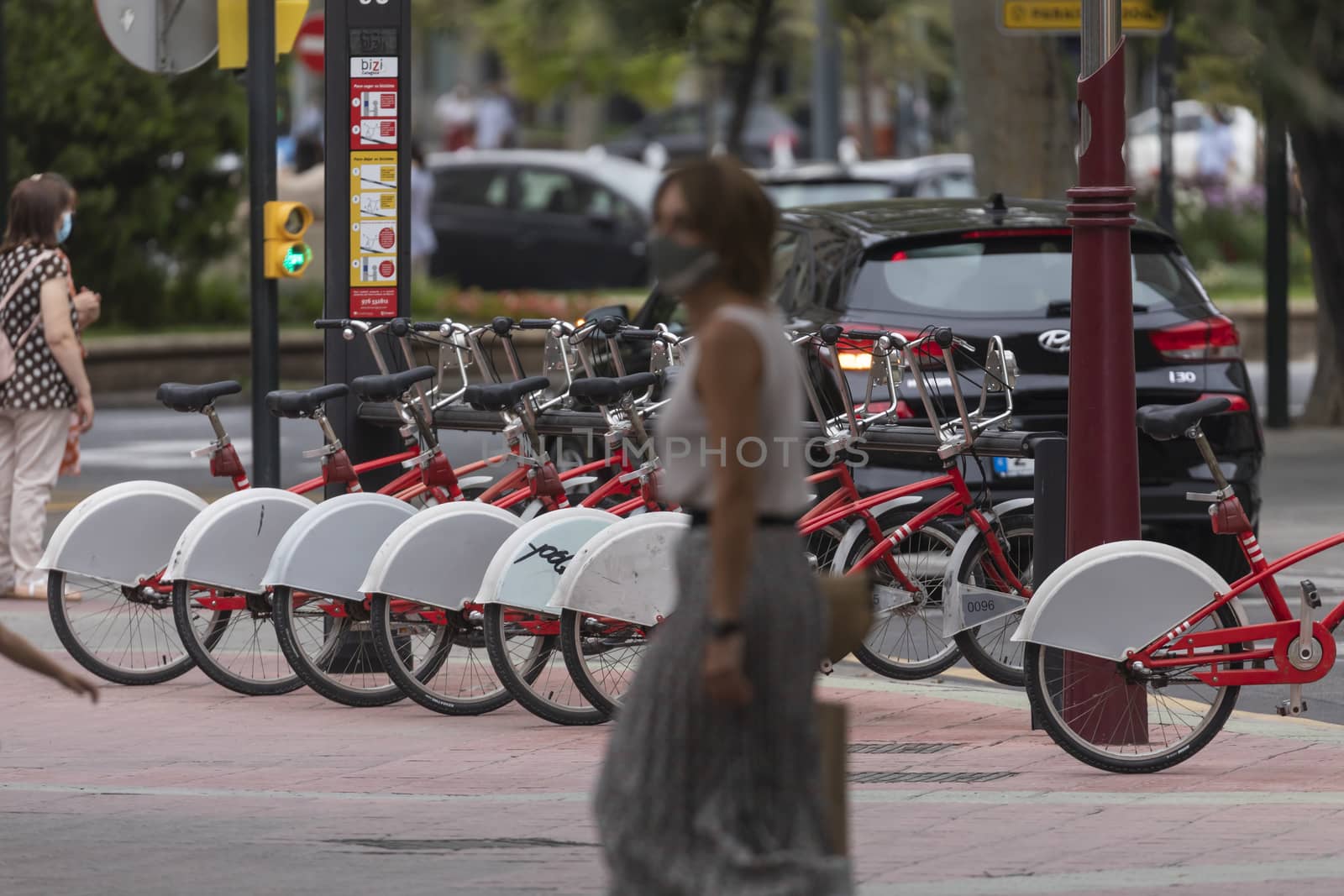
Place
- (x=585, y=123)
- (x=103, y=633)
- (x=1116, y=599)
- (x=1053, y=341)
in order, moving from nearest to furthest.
Result: (x=1116, y=599)
(x=103, y=633)
(x=1053, y=341)
(x=585, y=123)

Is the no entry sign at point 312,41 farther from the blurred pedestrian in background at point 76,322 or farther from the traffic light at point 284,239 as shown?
the traffic light at point 284,239

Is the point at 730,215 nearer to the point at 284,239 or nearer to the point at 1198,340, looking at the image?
the point at 284,239

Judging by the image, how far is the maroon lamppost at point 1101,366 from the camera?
21.7ft

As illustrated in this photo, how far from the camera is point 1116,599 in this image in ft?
21.3

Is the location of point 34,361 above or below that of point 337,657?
above

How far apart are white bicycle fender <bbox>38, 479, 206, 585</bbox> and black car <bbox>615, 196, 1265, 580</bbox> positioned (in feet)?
8.77

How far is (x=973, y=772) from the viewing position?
663 centimetres

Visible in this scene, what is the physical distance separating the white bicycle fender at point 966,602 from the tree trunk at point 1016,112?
25.7 feet

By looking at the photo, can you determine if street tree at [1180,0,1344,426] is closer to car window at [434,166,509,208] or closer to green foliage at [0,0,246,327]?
green foliage at [0,0,246,327]

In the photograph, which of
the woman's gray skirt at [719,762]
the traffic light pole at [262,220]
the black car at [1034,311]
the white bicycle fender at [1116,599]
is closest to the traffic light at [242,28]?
the traffic light pole at [262,220]

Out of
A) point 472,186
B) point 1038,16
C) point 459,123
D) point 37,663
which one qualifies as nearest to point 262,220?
point 37,663

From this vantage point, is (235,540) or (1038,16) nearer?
(235,540)

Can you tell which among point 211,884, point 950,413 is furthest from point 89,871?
point 950,413

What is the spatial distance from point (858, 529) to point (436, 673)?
1.43 m
